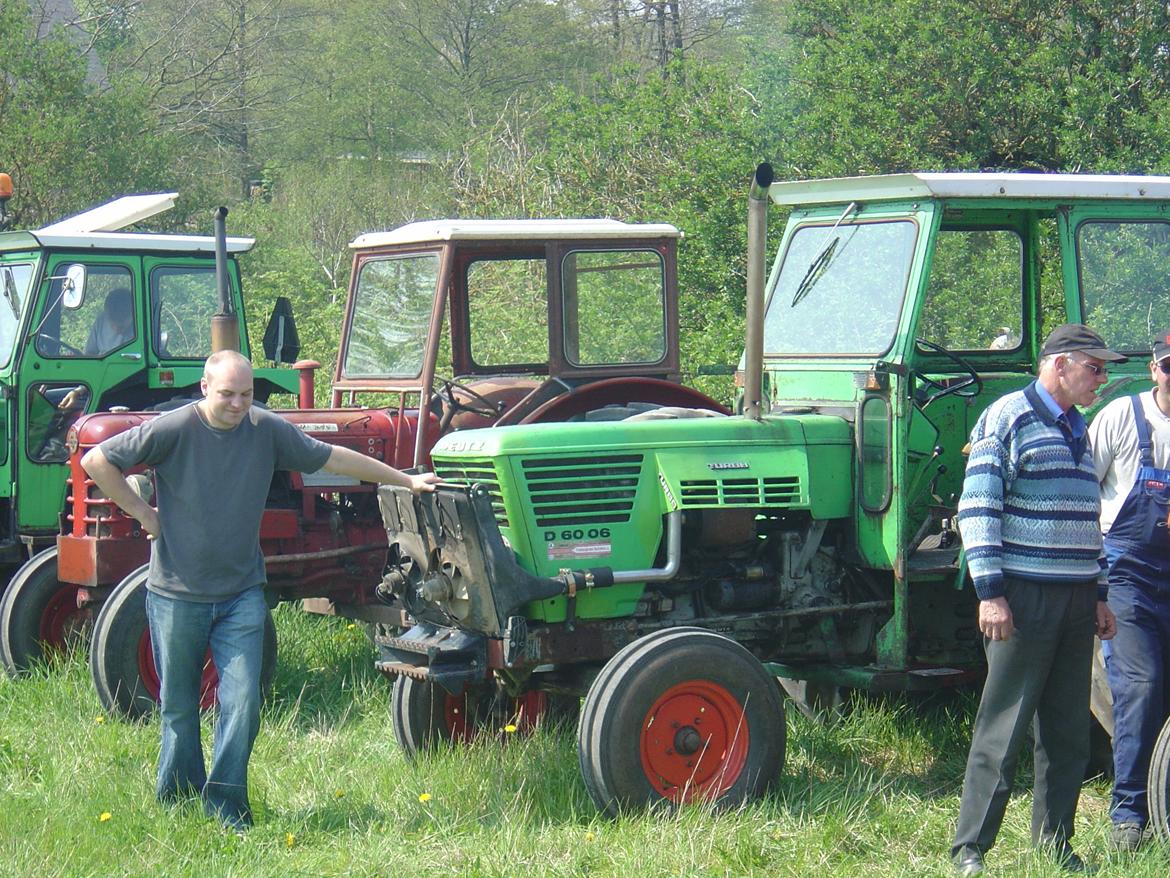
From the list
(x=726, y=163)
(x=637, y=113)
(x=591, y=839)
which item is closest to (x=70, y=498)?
(x=591, y=839)

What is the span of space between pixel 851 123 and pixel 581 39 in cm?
2024

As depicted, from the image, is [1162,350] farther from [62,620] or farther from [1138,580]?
[62,620]

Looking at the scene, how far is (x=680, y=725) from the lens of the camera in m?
5.52

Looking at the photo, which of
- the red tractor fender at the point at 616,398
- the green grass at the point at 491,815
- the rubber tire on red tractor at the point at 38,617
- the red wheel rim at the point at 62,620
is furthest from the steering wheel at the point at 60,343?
the red tractor fender at the point at 616,398

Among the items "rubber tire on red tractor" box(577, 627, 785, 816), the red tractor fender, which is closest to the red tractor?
the red tractor fender

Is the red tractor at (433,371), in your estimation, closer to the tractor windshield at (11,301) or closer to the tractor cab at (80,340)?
the tractor cab at (80,340)

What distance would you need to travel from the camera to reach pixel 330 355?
700 inches

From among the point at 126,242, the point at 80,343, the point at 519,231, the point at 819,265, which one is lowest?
the point at 80,343

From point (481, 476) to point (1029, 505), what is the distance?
206cm

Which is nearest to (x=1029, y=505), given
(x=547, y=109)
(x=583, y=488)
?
(x=583, y=488)

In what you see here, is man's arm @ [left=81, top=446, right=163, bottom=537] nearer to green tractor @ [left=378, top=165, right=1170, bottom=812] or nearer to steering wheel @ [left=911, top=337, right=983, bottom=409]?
green tractor @ [left=378, top=165, right=1170, bottom=812]

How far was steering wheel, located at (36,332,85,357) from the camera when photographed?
9062 millimetres

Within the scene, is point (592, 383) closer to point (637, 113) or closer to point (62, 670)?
point (62, 670)

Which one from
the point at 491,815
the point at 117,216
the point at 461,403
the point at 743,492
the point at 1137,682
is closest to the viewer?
the point at 1137,682
